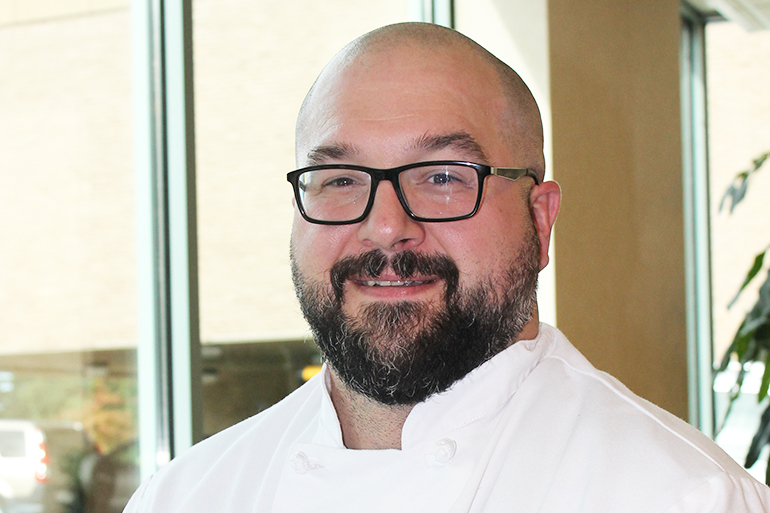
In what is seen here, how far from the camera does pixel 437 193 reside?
1.06m

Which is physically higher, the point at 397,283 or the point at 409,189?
the point at 409,189

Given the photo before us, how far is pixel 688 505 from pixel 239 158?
167cm

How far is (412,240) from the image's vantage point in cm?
104

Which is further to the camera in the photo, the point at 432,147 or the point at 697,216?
the point at 697,216

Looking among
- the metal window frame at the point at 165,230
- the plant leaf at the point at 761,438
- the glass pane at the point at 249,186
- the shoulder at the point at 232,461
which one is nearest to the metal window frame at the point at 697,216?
the plant leaf at the point at 761,438

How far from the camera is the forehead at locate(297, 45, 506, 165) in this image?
1056 mm

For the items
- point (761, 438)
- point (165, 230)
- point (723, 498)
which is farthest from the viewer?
point (761, 438)

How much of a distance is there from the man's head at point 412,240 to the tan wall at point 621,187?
63.6 inches

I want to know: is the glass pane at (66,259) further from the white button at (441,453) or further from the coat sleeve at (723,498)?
the coat sleeve at (723,498)

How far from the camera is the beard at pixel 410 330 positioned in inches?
40.8

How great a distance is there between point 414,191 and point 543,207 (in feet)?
0.81

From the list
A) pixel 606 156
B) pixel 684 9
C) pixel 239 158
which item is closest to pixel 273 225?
pixel 239 158

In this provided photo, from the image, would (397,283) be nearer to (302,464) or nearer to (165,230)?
(302,464)

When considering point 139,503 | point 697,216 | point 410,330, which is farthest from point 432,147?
point 697,216
